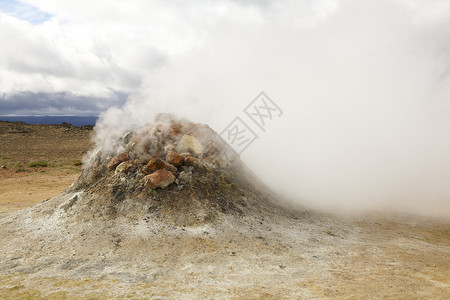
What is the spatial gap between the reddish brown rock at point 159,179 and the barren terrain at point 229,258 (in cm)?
68

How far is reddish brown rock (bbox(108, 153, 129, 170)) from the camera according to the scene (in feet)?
19.2

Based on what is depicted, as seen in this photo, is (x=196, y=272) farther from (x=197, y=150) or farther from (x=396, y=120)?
(x=396, y=120)

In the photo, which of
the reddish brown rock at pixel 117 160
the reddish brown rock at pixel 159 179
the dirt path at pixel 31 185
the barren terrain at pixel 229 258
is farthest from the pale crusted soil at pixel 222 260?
the dirt path at pixel 31 185

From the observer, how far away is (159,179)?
5355 mm

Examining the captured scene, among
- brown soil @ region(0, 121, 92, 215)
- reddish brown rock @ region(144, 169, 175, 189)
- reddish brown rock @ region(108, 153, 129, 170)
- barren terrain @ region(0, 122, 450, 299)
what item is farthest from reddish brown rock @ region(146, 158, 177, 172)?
brown soil @ region(0, 121, 92, 215)

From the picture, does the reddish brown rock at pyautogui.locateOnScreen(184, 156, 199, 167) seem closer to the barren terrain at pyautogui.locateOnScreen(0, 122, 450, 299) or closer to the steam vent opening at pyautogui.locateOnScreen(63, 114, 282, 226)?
the steam vent opening at pyautogui.locateOnScreen(63, 114, 282, 226)

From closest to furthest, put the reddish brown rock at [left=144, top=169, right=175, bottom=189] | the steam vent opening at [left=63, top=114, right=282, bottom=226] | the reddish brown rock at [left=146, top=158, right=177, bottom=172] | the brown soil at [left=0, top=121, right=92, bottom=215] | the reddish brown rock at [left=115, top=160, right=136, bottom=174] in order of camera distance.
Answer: the steam vent opening at [left=63, top=114, right=282, bottom=226] < the reddish brown rock at [left=144, top=169, right=175, bottom=189] < the reddish brown rock at [left=146, top=158, right=177, bottom=172] < the reddish brown rock at [left=115, top=160, right=136, bottom=174] < the brown soil at [left=0, top=121, right=92, bottom=215]

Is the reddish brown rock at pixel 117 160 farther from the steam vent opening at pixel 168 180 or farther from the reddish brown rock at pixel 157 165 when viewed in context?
the reddish brown rock at pixel 157 165

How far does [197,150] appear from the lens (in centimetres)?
610

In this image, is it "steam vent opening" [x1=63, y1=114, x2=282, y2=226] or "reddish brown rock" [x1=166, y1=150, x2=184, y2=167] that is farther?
"reddish brown rock" [x1=166, y1=150, x2=184, y2=167]

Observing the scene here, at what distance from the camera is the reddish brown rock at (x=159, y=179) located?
5.32 metres

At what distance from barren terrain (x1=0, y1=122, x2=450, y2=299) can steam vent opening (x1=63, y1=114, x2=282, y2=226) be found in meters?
0.28

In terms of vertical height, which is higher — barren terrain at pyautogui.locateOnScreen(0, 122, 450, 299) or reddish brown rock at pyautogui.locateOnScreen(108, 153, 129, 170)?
reddish brown rock at pyautogui.locateOnScreen(108, 153, 129, 170)

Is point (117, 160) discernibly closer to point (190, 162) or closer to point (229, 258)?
point (190, 162)
